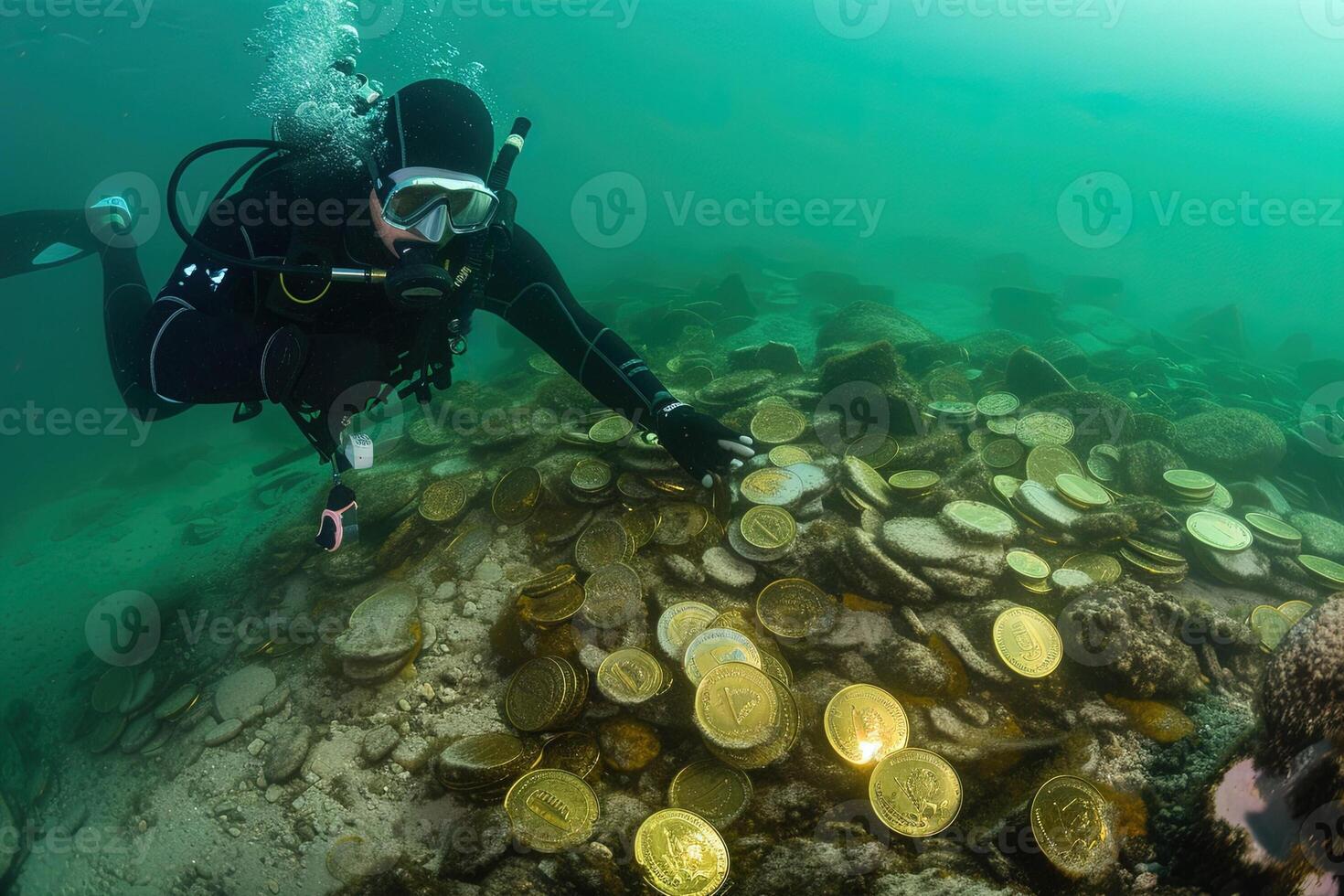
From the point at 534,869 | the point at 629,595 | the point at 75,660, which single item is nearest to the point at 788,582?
the point at 629,595

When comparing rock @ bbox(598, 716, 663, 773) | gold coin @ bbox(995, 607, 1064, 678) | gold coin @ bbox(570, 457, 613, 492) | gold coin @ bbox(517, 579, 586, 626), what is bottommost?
rock @ bbox(598, 716, 663, 773)

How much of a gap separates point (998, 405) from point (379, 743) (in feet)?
25.5

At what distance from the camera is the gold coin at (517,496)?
5.50 meters

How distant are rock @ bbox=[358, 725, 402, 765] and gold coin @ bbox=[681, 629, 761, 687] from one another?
2.41 meters

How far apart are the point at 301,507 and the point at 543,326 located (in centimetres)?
644

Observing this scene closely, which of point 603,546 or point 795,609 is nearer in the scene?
point 795,609

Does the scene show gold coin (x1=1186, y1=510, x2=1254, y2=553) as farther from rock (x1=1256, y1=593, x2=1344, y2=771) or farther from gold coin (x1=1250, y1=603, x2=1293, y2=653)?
rock (x1=1256, y1=593, x2=1344, y2=771)

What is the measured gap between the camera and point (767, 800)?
333 cm

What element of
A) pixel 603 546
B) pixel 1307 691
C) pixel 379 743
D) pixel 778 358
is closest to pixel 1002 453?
pixel 1307 691

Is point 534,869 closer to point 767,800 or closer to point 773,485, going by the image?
point 767,800

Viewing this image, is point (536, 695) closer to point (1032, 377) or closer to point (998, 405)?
point (998, 405)

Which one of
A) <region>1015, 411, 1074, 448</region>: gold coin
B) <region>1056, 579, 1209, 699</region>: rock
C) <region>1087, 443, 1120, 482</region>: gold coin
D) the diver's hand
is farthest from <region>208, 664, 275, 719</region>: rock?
<region>1087, 443, 1120, 482</region>: gold coin

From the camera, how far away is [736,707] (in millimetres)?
3436

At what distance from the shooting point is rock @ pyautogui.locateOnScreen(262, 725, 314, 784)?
4.08m
